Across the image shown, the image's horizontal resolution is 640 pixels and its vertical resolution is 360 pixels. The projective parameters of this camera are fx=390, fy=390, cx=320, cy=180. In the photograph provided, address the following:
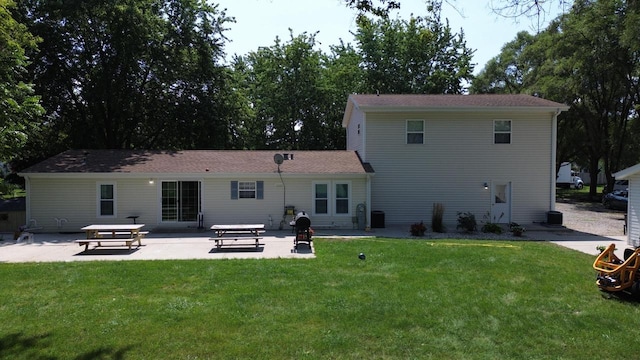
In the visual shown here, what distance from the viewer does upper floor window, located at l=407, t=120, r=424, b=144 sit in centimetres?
1767

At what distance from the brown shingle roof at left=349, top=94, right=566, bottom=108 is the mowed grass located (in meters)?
9.25

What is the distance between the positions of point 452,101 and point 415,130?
8.30 ft

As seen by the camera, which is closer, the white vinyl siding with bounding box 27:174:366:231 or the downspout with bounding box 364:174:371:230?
the white vinyl siding with bounding box 27:174:366:231

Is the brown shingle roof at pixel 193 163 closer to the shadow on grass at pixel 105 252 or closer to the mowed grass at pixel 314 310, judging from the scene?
the shadow on grass at pixel 105 252

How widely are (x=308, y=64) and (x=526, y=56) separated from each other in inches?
750

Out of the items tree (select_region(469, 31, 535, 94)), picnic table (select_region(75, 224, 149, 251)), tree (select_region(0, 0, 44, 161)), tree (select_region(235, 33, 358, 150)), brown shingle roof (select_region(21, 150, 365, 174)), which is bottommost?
picnic table (select_region(75, 224, 149, 251))

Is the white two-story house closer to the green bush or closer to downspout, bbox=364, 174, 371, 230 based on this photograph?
downspout, bbox=364, 174, 371, 230

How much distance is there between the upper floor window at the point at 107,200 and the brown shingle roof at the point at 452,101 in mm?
10976

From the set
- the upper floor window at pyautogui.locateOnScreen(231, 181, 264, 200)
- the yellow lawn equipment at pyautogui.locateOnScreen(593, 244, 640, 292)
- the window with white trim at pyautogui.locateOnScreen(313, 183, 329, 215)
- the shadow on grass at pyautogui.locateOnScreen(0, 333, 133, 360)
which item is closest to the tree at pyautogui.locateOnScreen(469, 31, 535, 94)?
the window with white trim at pyautogui.locateOnScreen(313, 183, 329, 215)

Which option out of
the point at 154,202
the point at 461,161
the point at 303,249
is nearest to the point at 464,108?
the point at 461,161

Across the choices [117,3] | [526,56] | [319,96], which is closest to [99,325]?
[117,3]

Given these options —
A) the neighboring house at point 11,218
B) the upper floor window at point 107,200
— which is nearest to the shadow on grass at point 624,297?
the upper floor window at point 107,200

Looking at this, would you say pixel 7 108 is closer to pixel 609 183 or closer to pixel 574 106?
pixel 574 106

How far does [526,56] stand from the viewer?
112 feet
